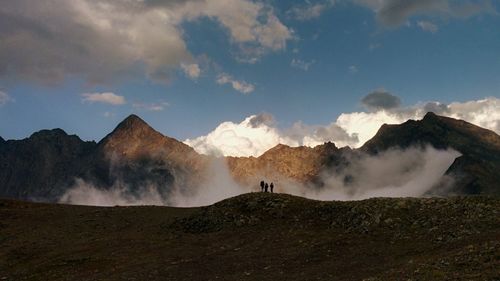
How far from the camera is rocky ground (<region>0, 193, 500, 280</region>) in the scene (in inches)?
1464

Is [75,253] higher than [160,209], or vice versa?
[160,209]

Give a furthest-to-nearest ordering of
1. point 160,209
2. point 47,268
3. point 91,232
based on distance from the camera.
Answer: point 160,209 < point 91,232 < point 47,268

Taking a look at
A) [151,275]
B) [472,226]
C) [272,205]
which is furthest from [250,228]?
[472,226]

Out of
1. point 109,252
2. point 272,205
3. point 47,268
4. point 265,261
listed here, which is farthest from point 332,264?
point 47,268

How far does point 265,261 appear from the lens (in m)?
43.9

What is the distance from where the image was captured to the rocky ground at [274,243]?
37.2 metres

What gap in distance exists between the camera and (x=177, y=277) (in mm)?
41469

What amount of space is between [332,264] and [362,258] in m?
2.80

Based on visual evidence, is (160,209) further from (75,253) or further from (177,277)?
(177,277)

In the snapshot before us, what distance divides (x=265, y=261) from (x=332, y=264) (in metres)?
6.60

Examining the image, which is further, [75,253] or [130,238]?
[130,238]

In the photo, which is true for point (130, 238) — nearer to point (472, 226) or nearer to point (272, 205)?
point (272, 205)

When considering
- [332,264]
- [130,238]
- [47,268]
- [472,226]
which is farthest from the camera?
[130,238]

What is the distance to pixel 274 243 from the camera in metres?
50.3
